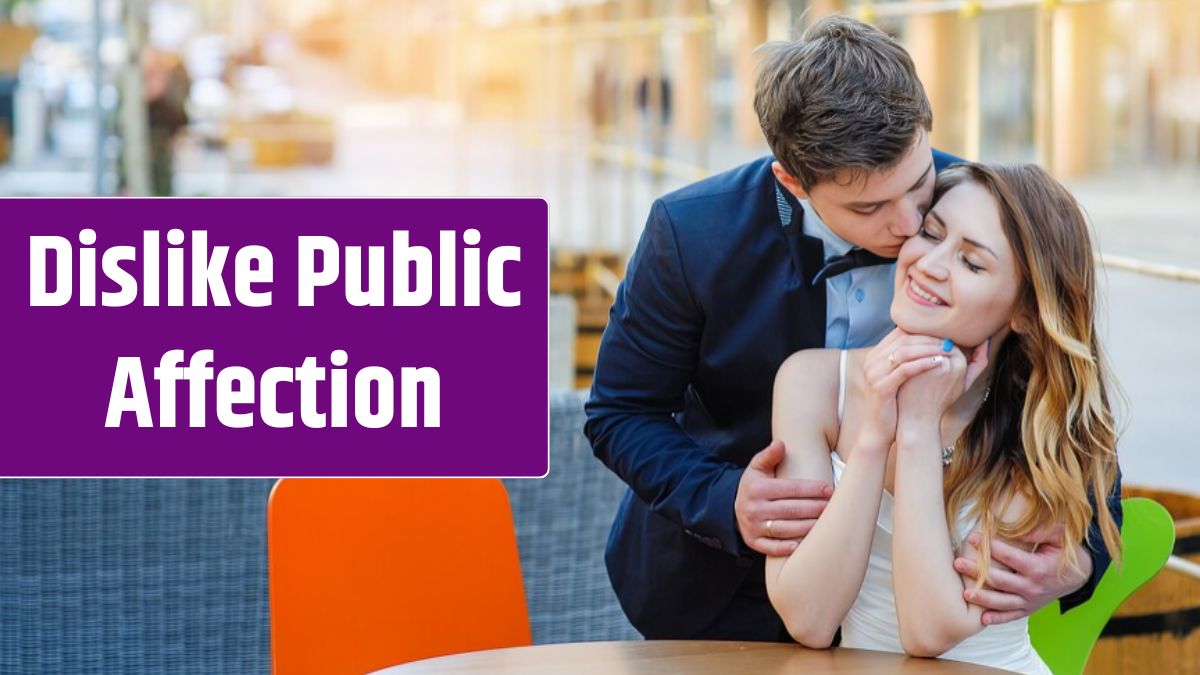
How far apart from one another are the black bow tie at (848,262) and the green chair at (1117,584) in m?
0.50

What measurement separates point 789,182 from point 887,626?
0.58 metres

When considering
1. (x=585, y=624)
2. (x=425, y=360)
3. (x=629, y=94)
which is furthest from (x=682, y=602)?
(x=629, y=94)

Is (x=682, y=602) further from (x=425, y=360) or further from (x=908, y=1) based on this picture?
(x=908, y=1)

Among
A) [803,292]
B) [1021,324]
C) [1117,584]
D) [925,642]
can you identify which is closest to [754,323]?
[803,292]

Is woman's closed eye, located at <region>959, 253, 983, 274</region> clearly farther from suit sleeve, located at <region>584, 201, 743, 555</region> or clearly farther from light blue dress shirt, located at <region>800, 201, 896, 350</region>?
suit sleeve, located at <region>584, 201, 743, 555</region>

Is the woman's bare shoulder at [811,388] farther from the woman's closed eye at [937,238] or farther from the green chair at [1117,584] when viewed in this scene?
A: the green chair at [1117,584]

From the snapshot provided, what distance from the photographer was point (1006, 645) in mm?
2020

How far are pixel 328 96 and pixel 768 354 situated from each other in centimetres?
2243

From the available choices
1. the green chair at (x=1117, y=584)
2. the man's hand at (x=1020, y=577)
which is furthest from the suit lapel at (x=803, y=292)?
the green chair at (x=1117, y=584)

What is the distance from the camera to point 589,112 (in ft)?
30.9

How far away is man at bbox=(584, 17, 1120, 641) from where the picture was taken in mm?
1855

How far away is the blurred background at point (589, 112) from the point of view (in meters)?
3.74

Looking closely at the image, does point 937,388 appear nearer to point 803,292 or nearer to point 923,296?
point 923,296

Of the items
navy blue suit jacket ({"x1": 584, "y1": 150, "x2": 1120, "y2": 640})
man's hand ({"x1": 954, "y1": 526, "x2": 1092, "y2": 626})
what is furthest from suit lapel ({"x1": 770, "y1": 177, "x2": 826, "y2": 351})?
man's hand ({"x1": 954, "y1": 526, "x2": 1092, "y2": 626})
